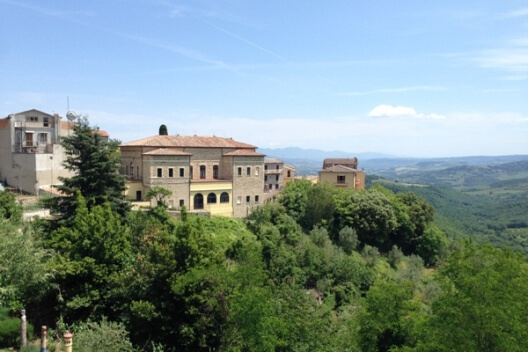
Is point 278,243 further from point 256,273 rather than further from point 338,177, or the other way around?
Answer: point 338,177

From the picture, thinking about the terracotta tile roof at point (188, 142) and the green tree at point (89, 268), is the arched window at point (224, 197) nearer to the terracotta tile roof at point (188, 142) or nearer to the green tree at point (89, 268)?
the terracotta tile roof at point (188, 142)

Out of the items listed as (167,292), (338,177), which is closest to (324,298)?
(167,292)

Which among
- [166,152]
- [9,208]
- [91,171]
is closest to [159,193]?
[166,152]

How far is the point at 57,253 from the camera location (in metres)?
21.3

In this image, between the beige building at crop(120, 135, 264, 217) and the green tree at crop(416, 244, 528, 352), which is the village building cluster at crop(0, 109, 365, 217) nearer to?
the beige building at crop(120, 135, 264, 217)

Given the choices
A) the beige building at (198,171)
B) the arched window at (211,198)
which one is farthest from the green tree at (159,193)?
the arched window at (211,198)

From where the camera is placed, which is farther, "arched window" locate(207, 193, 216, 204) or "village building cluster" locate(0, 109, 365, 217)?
"arched window" locate(207, 193, 216, 204)

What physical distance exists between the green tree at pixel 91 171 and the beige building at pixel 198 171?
8690 mm

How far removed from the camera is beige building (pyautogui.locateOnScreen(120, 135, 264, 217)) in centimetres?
3872

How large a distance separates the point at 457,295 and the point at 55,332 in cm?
1768

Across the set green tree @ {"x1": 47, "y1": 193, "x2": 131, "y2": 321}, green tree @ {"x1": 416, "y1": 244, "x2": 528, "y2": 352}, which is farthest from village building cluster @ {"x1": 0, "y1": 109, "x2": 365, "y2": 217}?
green tree @ {"x1": 416, "y1": 244, "x2": 528, "y2": 352}

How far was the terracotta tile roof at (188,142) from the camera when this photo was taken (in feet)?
133

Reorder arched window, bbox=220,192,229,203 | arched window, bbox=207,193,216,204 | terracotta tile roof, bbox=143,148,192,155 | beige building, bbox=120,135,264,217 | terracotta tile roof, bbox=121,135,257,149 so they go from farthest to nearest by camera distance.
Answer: arched window, bbox=220,192,229,203 < arched window, bbox=207,193,216,204 < terracotta tile roof, bbox=121,135,257,149 < beige building, bbox=120,135,264,217 < terracotta tile roof, bbox=143,148,192,155

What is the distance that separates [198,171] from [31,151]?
16.8m
